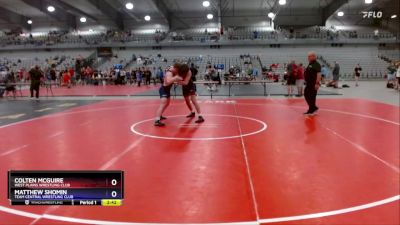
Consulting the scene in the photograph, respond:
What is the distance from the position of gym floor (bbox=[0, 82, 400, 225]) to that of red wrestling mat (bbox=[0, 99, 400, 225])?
11 mm

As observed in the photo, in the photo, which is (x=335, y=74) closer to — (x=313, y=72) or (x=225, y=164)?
(x=313, y=72)

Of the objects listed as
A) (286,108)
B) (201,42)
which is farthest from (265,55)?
(286,108)

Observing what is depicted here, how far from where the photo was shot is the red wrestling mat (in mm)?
2902

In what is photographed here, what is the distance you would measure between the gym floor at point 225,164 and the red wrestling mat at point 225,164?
0.01 m

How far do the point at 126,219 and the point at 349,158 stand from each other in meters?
3.21

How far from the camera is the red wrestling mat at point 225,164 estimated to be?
2.90 meters

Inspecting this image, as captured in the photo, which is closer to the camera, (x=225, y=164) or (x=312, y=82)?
(x=225, y=164)

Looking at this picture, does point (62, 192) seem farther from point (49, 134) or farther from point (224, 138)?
point (49, 134)

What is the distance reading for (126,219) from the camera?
2793mm

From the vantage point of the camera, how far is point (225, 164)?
4.46 meters
